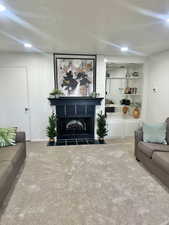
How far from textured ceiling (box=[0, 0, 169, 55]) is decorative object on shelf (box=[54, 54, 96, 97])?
1208 millimetres

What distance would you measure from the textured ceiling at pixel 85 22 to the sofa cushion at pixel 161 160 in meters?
2.02

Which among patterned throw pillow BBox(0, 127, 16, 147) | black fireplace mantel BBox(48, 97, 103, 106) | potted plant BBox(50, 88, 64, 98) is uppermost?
potted plant BBox(50, 88, 64, 98)

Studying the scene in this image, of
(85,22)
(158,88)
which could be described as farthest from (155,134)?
(85,22)

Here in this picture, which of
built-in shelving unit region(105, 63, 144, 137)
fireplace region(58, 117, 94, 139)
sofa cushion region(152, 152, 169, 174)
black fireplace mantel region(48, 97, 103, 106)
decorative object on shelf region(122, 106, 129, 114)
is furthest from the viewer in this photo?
decorative object on shelf region(122, 106, 129, 114)

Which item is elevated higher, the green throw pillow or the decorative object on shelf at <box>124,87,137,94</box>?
the decorative object on shelf at <box>124,87,137,94</box>

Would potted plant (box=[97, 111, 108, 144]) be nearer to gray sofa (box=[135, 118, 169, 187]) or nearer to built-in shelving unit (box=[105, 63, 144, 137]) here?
built-in shelving unit (box=[105, 63, 144, 137])

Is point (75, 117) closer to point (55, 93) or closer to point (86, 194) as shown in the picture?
point (55, 93)

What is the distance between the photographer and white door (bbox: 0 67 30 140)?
14.3 ft

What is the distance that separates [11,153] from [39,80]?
8.07 feet

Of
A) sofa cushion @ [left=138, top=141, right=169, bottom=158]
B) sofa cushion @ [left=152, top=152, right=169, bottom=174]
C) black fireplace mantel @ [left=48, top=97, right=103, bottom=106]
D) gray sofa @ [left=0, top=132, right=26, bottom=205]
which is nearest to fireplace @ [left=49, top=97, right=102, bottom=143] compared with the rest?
black fireplace mantel @ [left=48, top=97, right=103, bottom=106]

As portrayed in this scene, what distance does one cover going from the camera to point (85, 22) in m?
2.24

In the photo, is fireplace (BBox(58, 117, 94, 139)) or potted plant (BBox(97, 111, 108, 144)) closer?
potted plant (BBox(97, 111, 108, 144))

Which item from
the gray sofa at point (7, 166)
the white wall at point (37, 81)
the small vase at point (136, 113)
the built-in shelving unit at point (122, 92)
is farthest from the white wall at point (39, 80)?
the gray sofa at point (7, 166)

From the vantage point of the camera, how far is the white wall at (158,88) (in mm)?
3986
